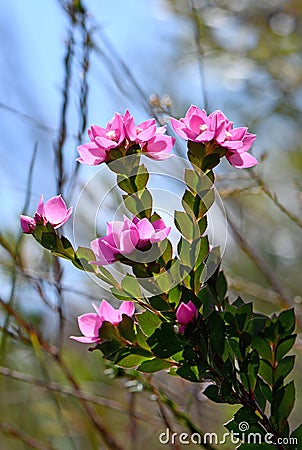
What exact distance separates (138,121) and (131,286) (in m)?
0.47

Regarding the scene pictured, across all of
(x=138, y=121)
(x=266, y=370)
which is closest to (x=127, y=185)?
(x=266, y=370)

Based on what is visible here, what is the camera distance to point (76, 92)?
0.61 meters

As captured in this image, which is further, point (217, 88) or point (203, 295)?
point (217, 88)

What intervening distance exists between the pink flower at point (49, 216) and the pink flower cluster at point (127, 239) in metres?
0.03

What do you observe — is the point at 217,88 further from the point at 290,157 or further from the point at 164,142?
the point at 164,142

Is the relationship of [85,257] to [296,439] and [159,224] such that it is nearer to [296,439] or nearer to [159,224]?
[159,224]

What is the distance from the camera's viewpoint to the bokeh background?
648mm

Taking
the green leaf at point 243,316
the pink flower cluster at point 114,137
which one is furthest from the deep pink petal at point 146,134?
the green leaf at point 243,316

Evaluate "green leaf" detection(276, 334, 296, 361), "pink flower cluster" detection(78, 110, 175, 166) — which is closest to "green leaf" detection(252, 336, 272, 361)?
"green leaf" detection(276, 334, 296, 361)

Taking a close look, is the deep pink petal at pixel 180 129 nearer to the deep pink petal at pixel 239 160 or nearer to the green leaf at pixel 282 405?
the deep pink petal at pixel 239 160

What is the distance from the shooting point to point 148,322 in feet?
1.09

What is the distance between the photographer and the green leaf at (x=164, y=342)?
0.33 metres

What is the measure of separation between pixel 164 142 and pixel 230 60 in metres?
0.92

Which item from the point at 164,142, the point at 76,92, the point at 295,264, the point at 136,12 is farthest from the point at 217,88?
the point at 164,142
